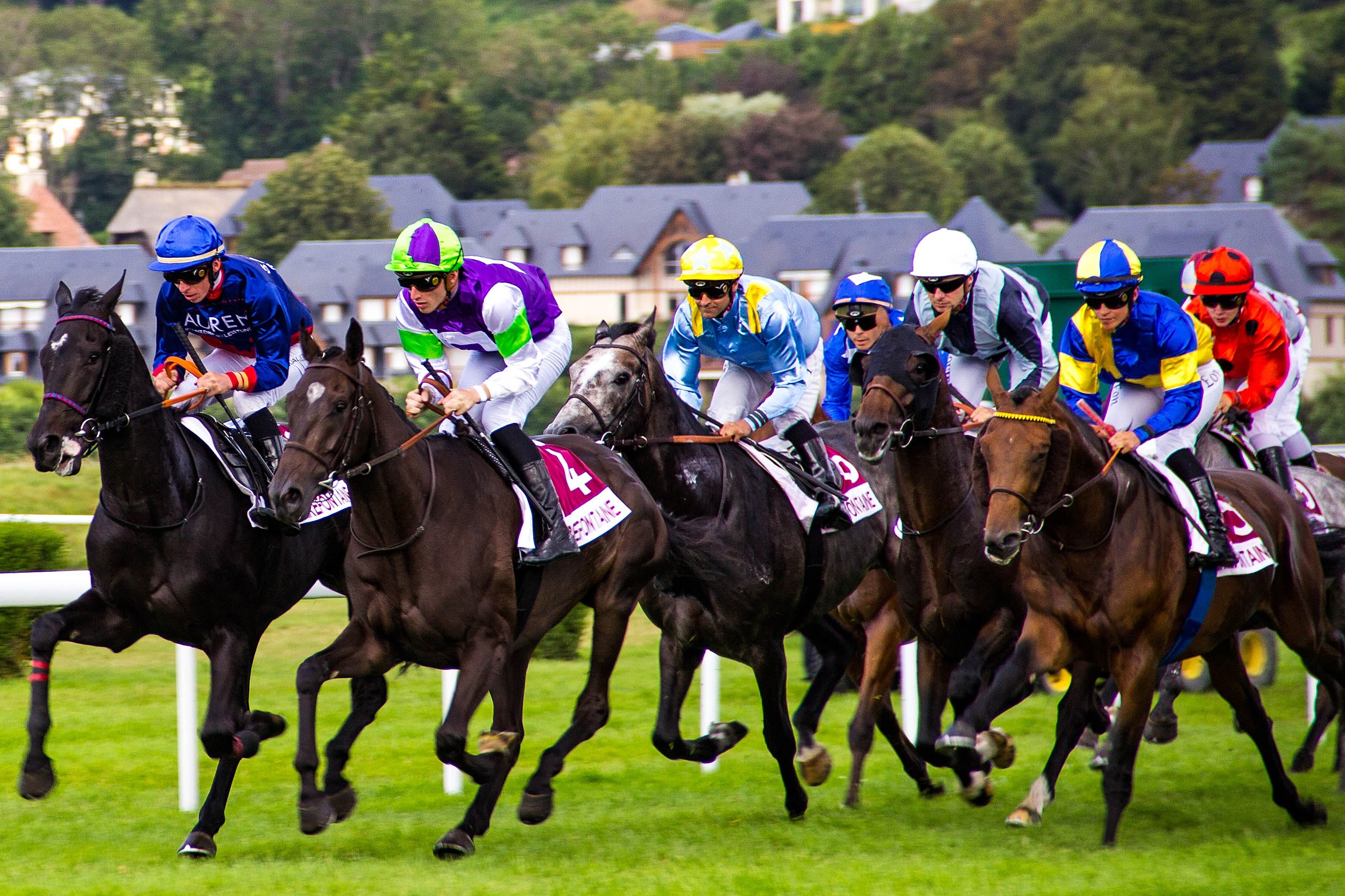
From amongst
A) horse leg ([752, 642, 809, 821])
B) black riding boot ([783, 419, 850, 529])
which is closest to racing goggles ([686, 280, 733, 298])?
black riding boot ([783, 419, 850, 529])

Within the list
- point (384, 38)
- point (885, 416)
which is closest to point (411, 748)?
point (885, 416)

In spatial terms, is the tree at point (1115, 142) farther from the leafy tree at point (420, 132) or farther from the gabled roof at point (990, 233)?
the leafy tree at point (420, 132)

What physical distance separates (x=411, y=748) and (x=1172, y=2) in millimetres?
90865

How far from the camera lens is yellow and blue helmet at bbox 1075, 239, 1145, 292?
19.5 feet

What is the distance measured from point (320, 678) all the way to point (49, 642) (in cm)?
103

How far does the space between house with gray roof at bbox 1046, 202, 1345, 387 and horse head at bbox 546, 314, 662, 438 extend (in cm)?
5669

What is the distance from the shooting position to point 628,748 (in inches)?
314

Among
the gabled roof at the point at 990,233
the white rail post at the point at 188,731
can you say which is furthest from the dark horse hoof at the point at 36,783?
the gabled roof at the point at 990,233

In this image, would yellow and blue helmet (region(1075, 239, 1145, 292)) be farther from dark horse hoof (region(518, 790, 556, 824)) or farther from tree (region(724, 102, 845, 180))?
tree (region(724, 102, 845, 180))

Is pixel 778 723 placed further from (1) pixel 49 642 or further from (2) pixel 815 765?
(1) pixel 49 642

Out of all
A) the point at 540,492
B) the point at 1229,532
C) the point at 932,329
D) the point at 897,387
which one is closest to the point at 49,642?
the point at 540,492

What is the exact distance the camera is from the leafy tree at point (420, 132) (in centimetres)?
8206

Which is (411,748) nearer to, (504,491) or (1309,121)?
(504,491)

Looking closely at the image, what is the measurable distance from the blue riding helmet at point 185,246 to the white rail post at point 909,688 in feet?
12.0
